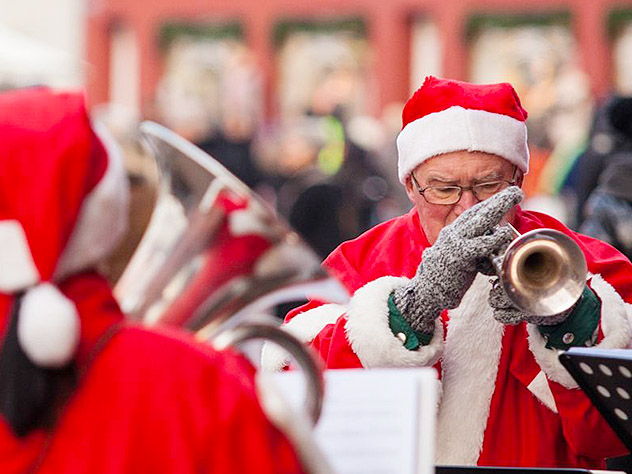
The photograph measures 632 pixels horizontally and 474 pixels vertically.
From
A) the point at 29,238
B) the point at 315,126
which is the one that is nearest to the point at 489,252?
the point at 29,238

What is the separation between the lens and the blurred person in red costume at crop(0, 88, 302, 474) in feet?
6.14

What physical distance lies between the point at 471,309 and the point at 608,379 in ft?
1.68

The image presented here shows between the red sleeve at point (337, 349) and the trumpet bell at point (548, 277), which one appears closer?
the trumpet bell at point (548, 277)

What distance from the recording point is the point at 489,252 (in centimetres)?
263

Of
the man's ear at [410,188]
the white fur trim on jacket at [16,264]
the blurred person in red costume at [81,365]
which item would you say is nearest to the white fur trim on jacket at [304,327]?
the man's ear at [410,188]

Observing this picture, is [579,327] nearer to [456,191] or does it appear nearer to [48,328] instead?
[456,191]

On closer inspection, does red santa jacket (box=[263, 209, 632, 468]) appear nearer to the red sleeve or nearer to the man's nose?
the red sleeve

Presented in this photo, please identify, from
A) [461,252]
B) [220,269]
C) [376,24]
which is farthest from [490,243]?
[376,24]

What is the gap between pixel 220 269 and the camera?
81.3 inches

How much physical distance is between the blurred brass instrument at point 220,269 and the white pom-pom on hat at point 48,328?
0.56 ft

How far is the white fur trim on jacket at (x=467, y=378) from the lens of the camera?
285 cm

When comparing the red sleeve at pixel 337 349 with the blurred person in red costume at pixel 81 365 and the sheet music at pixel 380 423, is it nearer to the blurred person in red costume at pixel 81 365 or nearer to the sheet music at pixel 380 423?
the sheet music at pixel 380 423

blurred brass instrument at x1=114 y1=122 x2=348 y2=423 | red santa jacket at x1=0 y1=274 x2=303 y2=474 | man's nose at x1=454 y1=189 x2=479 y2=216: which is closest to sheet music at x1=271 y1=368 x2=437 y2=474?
blurred brass instrument at x1=114 y1=122 x2=348 y2=423

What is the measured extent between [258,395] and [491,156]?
1.28 metres
